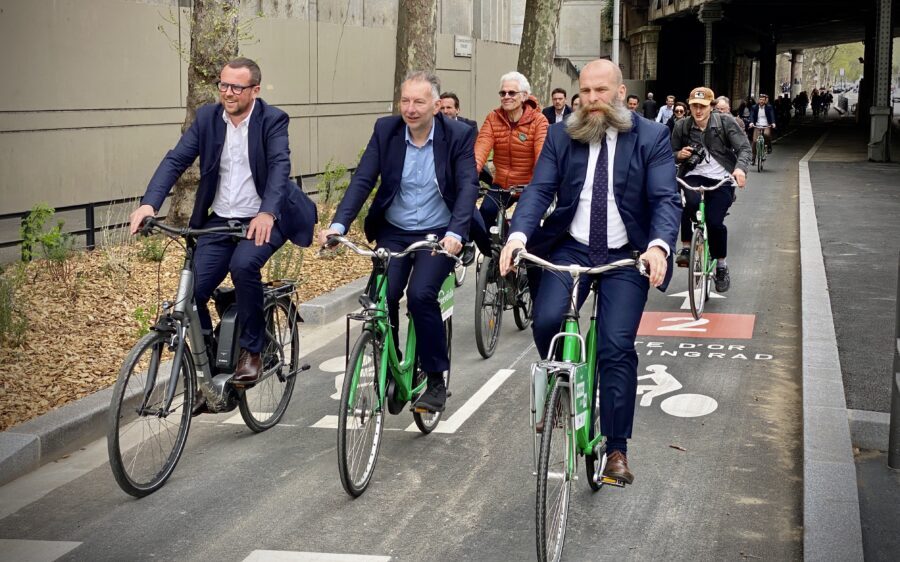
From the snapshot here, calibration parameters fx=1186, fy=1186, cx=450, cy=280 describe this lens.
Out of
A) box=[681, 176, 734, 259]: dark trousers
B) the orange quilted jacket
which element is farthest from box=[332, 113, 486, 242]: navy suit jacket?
box=[681, 176, 734, 259]: dark trousers

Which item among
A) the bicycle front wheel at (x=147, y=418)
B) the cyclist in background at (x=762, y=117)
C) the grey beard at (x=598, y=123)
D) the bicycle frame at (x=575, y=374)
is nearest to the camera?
the bicycle frame at (x=575, y=374)

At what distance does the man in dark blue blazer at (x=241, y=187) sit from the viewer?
243 inches

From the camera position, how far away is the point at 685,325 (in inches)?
400

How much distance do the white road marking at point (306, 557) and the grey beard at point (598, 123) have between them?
1.98m

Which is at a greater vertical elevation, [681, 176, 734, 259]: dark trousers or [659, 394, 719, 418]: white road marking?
[681, 176, 734, 259]: dark trousers

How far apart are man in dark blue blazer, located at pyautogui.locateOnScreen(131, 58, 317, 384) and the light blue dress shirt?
1.78ft

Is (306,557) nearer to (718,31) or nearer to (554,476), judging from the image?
(554,476)

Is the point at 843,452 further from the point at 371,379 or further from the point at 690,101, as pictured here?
the point at 690,101

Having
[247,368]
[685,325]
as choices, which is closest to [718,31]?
[685,325]

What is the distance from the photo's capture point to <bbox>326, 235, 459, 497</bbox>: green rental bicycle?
543 centimetres

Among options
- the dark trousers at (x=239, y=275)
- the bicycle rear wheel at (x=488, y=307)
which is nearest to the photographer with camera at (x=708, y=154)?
the bicycle rear wheel at (x=488, y=307)

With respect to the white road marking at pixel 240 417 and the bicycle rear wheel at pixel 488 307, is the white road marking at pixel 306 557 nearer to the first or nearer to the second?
the white road marking at pixel 240 417

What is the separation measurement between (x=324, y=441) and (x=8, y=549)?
6.68 ft

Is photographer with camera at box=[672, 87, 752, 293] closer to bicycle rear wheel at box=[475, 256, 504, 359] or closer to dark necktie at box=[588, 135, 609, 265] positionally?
bicycle rear wheel at box=[475, 256, 504, 359]
